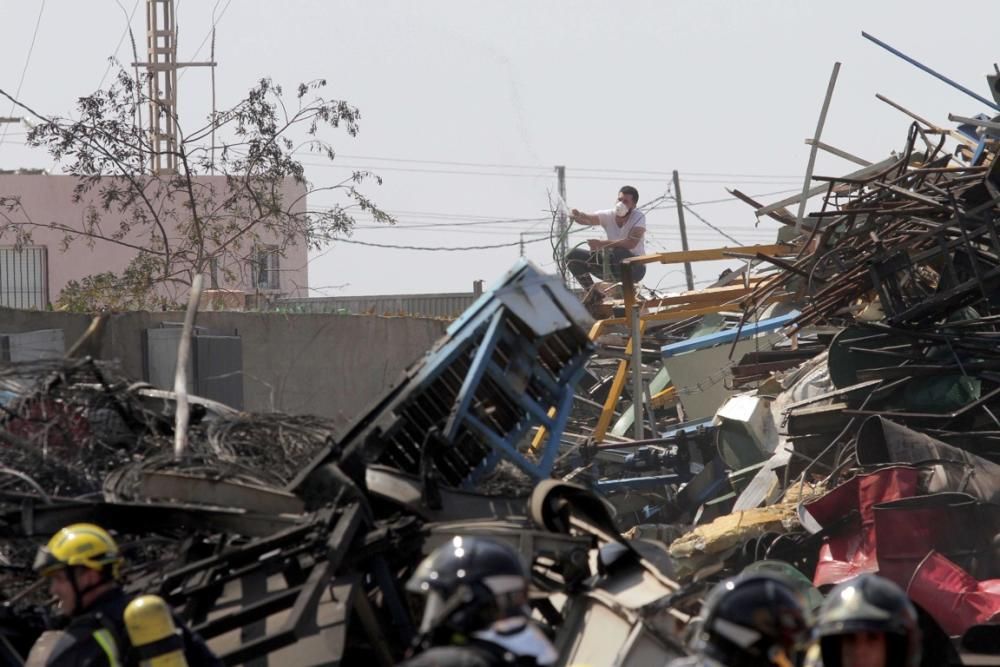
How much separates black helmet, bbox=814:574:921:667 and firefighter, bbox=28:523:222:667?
2.21 metres

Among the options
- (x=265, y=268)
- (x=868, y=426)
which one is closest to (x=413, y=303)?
(x=265, y=268)

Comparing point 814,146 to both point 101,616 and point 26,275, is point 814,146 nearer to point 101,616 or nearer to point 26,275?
point 101,616

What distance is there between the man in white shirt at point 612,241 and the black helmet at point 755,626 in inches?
504

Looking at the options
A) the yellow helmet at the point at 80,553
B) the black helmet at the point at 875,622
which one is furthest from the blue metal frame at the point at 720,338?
the black helmet at the point at 875,622

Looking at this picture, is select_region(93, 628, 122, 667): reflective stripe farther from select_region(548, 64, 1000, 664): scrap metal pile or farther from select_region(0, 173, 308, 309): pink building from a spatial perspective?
select_region(0, 173, 308, 309): pink building

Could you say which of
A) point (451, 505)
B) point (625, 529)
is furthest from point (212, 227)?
point (451, 505)

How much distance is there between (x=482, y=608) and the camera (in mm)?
3717

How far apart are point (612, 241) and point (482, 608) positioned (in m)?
12.9

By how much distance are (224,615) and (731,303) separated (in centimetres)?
944

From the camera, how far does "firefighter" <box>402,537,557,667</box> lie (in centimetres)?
369

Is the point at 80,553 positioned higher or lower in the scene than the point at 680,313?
lower

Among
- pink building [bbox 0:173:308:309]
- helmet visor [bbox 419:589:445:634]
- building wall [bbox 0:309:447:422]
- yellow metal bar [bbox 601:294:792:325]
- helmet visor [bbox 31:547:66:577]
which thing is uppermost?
pink building [bbox 0:173:308:309]

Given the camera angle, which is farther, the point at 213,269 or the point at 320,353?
the point at 213,269

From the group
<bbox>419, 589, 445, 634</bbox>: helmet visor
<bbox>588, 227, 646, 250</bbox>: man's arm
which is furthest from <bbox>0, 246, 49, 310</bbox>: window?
<bbox>419, 589, 445, 634</bbox>: helmet visor
